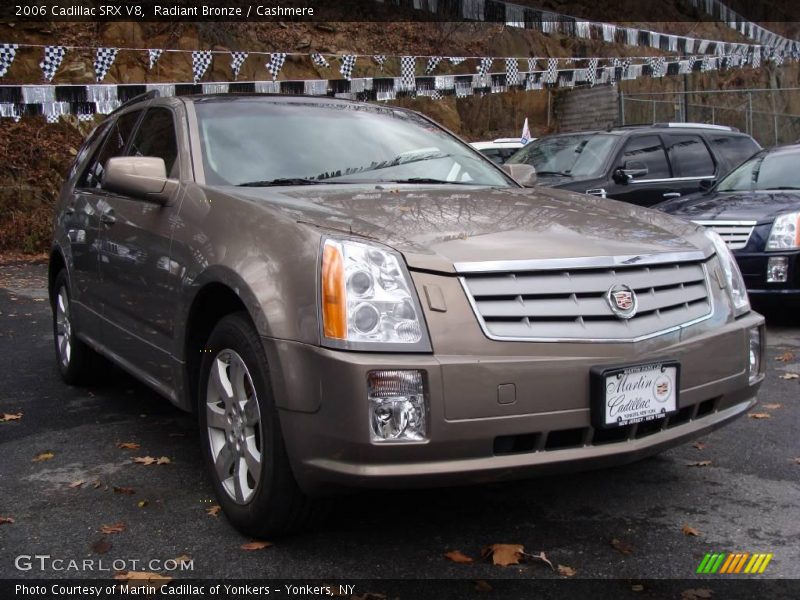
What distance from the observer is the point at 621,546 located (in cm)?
311

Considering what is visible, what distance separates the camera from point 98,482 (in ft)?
12.8

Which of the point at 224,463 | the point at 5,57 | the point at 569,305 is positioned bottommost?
the point at 224,463

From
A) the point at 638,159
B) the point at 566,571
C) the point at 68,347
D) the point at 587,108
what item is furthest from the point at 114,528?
the point at 587,108

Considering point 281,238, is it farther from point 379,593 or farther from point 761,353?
point 761,353

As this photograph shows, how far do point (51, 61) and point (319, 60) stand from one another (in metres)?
6.71

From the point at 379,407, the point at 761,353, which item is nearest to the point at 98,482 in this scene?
the point at 379,407

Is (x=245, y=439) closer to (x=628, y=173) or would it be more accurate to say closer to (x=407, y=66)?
(x=628, y=173)

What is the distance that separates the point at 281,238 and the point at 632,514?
174cm

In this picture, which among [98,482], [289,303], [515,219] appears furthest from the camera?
[98,482]

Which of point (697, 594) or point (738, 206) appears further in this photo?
point (738, 206)

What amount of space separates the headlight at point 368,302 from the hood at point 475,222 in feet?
0.28

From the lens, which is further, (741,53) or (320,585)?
(741,53)

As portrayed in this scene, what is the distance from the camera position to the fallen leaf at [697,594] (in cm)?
274

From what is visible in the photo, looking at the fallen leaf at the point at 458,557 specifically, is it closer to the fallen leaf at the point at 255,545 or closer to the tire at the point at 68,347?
the fallen leaf at the point at 255,545
